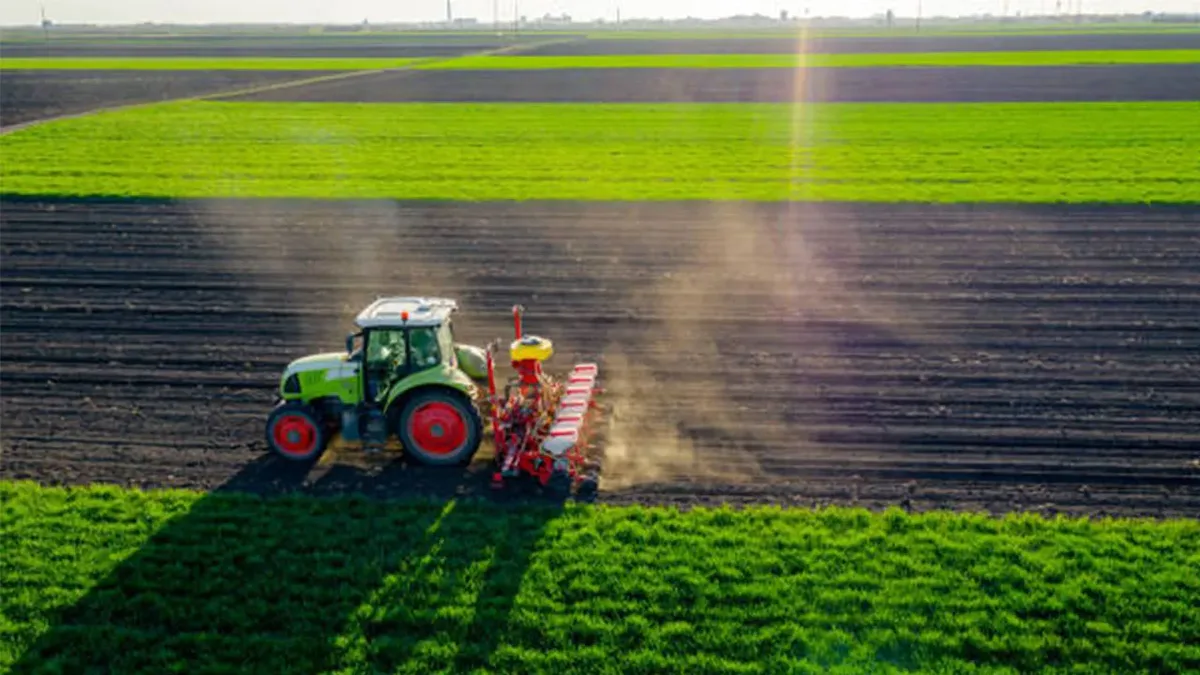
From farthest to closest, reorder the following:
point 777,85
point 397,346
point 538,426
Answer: point 777,85
point 397,346
point 538,426

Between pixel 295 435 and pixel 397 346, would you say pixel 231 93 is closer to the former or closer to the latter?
pixel 295 435

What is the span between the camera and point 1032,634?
980cm

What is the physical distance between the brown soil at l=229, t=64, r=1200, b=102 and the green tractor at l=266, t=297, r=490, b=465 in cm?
4669

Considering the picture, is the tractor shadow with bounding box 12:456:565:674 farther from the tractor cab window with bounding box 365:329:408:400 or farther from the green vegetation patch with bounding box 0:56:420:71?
the green vegetation patch with bounding box 0:56:420:71

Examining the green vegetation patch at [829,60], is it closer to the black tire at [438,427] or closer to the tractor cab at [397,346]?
the tractor cab at [397,346]

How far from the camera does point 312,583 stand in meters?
10.8

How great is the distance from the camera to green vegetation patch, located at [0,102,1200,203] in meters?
31.2

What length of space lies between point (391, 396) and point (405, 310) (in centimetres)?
115

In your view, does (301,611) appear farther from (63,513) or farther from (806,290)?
(806,290)

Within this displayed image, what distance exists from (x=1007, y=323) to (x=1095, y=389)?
3.36 meters

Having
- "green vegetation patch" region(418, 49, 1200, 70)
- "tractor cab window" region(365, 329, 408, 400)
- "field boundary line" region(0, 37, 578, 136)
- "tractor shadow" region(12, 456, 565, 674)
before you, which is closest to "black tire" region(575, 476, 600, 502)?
"tractor shadow" region(12, 456, 565, 674)

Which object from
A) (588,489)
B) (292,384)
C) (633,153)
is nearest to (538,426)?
(588,489)

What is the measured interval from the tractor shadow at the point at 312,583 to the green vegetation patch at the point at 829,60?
75.2 metres

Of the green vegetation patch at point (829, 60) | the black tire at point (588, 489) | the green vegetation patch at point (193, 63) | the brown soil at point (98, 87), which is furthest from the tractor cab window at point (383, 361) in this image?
the green vegetation patch at point (193, 63)
